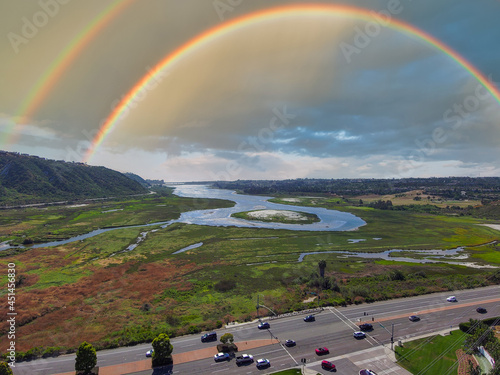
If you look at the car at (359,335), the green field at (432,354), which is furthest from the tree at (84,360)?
the green field at (432,354)

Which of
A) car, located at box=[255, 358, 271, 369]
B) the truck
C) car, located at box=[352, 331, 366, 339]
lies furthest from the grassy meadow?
car, located at box=[255, 358, 271, 369]

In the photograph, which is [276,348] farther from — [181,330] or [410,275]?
[410,275]

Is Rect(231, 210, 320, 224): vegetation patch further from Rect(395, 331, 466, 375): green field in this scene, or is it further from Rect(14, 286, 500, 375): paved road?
Rect(395, 331, 466, 375): green field

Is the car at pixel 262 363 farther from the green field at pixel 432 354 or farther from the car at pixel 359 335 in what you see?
the green field at pixel 432 354

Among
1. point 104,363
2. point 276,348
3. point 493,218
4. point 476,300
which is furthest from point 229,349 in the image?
point 493,218

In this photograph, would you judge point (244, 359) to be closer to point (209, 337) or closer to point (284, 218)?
point (209, 337)

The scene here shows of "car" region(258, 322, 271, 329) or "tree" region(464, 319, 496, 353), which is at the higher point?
"tree" region(464, 319, 496, 353)

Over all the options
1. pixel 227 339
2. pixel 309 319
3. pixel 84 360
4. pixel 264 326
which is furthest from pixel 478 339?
pixel 84 360
